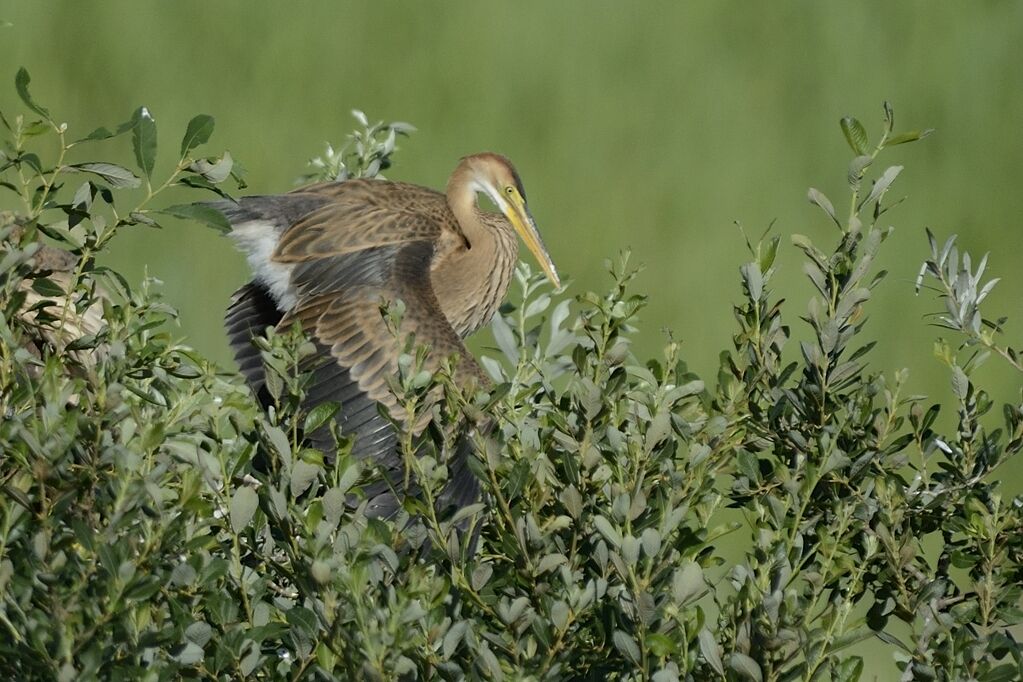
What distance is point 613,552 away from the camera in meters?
1.29

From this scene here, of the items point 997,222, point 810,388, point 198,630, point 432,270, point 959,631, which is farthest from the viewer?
point 997,222

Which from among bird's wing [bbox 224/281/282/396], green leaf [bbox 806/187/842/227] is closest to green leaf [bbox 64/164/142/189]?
green leaf [bbox 806/187/842/227]

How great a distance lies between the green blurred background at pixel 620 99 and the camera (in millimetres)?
5219

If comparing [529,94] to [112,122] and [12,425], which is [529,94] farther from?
[12,425]

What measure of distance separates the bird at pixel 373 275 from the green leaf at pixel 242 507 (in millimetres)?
1199

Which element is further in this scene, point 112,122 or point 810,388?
point 112,122

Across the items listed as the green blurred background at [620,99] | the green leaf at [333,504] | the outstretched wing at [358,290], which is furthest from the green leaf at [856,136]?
the green blurred background at [620,99]

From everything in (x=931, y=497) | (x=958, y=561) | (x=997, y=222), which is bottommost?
(x=958, y=561)

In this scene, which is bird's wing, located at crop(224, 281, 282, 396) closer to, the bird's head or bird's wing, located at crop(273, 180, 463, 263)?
bird's wing, located at crop(273, 180, 463, 263)

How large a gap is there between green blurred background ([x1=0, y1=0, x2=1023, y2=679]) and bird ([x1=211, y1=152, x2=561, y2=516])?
1187 millimetres

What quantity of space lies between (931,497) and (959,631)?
0.27m

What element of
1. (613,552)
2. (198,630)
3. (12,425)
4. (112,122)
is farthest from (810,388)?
(112,122)

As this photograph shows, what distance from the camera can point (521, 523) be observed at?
1344 mm

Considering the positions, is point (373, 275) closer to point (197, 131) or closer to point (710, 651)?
point (197, 131)
